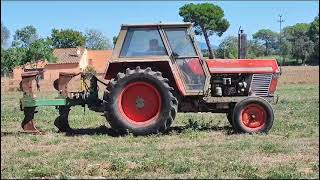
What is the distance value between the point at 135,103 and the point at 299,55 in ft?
235

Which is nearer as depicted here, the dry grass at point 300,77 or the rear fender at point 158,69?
the rear fender at point 158,69

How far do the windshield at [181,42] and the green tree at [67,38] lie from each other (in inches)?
1816

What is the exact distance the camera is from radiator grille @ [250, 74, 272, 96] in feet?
35.8

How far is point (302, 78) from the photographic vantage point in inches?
1670

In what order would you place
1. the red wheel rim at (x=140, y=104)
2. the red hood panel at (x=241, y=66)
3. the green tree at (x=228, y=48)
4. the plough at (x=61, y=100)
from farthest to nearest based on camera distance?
the green tree at (x=228, y=48)
the red hood panel at (x=241, y=66)
the plough at (x=61, y=100)
the red wheel rim at (x=140, y=104)

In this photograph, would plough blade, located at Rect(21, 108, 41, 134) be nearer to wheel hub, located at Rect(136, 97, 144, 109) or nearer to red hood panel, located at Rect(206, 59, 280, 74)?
wheel hub, located at Rect(136, 97, 144, 109)

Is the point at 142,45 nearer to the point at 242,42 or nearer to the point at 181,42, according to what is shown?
the point at 181,42

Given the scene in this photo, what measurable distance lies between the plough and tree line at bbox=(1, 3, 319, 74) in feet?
8.87

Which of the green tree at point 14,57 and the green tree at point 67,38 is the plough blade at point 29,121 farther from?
the green tree at point 67,38

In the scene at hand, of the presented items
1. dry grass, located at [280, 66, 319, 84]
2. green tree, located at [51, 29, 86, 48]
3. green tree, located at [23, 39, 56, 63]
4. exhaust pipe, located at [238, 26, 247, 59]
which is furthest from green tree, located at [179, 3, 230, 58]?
exhaust pipe, located at [238, 26, 247, 59]

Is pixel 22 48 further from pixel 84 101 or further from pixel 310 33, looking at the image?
pixel 310 33

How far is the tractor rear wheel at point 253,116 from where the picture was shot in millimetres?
10266

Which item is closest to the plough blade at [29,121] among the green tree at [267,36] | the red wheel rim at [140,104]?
the red wheel rim at [140,104]

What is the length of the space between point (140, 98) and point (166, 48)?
112cm
